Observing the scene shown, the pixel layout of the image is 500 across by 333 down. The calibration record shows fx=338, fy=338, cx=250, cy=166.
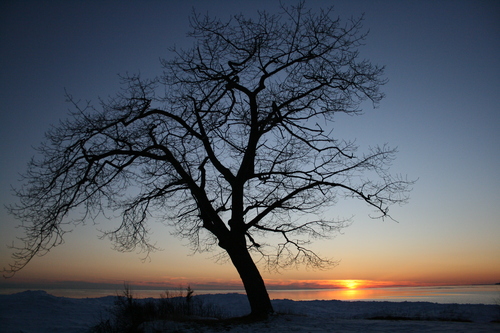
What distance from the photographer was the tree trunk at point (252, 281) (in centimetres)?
930

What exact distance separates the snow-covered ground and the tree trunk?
17.2 inches

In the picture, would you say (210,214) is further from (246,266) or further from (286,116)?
(286,116)

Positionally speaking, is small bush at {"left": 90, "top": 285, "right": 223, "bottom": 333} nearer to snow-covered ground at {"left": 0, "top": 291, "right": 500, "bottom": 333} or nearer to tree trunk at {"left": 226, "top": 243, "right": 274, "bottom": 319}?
snow-covered ground at {"left": 0, "top": 291, "right": 500, "bottom": 333}

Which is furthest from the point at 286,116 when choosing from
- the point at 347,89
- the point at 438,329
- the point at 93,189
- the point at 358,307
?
the point at 358,307

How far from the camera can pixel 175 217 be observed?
34.8ft

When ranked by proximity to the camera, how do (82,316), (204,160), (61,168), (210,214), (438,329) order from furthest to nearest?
(82,316)
(204,160)
(210,214)
(61,168)
(438,329)

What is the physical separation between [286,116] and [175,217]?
475 centimetres

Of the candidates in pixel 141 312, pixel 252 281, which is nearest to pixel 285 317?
pixel 252 281

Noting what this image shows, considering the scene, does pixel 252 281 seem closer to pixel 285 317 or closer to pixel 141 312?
pixel 285 317

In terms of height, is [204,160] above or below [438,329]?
above

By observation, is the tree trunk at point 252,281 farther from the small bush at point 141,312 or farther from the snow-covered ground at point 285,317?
the small bush at point 141,312

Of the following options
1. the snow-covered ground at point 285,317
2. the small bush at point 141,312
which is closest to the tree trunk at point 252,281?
the snow-covered ground at point 285,317

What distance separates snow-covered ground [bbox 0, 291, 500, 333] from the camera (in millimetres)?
7734

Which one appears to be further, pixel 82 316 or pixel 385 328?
pixel 82 316
